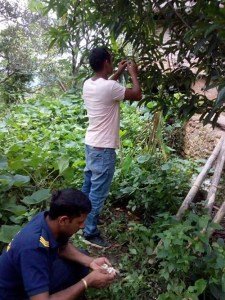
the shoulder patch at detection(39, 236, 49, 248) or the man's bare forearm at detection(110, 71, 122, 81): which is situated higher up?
the man's bare forearm at detection(110, 71, 122, 81)

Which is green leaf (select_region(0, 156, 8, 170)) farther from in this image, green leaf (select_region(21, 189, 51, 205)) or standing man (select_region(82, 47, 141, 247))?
standing man (select_region(82, 47, 141, 247))

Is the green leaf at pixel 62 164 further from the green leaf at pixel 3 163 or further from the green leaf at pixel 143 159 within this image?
the green leaf at pixel 143 159

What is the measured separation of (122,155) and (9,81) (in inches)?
244

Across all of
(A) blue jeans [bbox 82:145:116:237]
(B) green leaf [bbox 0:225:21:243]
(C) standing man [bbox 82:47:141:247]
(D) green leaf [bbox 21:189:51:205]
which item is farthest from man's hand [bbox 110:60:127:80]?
(B) green leaf [bbox 0:225:21:243]

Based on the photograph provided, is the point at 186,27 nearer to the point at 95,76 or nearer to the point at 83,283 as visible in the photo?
the point at 95,76

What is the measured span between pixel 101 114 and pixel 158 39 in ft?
2.41

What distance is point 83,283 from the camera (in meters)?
1.98

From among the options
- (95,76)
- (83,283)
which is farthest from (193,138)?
(83,283)

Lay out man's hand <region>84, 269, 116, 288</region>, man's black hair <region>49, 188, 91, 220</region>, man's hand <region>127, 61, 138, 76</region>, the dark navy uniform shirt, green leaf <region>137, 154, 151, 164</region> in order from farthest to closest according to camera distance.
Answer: green leaf <region>137, 154, 151, 164</region>, man's hand <region>127, 61, 138, 76</region>, man's hand <region>84, 269, 116, 288</region>, man's black hair <region>49, 188, 91, 220</region>, the dark navy uniform shirt

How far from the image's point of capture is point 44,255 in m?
1.78

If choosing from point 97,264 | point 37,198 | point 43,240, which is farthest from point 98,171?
point 43,240

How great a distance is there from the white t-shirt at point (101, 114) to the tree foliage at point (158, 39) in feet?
0.95

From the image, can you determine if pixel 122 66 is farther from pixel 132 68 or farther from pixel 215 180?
pixel 215 180

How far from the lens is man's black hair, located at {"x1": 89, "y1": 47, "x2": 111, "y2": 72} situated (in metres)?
2.63
